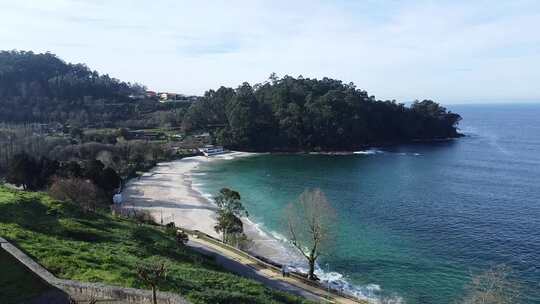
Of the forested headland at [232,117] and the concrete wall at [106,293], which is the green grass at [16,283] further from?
the forested headland at [232,117]

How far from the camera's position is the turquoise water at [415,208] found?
3419cm

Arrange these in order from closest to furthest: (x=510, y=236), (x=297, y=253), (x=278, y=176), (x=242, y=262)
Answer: (x=242, y=262)
(x=297, y=253)
(x=510, y=236)
(x=278, y=176)

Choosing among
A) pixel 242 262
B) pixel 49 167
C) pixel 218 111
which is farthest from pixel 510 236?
pixel 218 111

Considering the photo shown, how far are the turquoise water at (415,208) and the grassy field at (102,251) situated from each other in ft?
46.7

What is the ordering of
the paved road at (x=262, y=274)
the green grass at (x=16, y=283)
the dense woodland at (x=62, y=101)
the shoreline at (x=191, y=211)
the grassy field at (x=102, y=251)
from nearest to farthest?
the green grass at (x=16, y=283) → the grassy field at (x=102, y=251) → the paved road at (x=262, y=274) → the shoreline at (x=191, y=211) → the dense woodland at (x=62, y=101)

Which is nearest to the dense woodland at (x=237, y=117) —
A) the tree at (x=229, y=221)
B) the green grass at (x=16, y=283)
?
the tree at (x=229, y=221)

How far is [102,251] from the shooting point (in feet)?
68.5

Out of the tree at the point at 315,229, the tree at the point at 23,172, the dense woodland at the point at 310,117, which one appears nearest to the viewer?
the tree at the point at 315,229

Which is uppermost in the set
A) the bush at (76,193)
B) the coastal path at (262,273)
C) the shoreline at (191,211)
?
the bush at (76,193)

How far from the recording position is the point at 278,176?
74.4 metres

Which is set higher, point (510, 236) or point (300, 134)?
point (300, 134)

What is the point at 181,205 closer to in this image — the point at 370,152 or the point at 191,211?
the point at 191,211

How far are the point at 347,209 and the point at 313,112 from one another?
62.8 metres

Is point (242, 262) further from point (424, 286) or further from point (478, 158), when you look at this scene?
point (478, 158)
